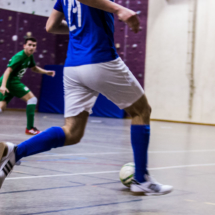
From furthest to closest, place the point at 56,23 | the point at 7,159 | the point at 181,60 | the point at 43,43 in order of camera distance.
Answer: the point at 43,43
the point at 181,60
the point at 56,23
the point at 7,159

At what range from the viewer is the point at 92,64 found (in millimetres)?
2543

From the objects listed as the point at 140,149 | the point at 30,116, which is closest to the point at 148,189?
the point at 140,149

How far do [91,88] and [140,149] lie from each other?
0.49 meters

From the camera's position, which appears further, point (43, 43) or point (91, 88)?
point (43, 43)

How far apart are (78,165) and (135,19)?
1982 mm

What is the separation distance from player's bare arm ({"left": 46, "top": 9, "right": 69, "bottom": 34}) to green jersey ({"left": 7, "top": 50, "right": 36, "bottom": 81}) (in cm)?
430

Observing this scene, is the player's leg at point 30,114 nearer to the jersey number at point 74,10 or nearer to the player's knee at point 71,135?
the player's knee at point 71,135

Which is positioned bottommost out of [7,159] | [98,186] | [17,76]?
[98,186]

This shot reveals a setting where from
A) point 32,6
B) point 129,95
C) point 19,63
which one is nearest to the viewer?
point 129,95

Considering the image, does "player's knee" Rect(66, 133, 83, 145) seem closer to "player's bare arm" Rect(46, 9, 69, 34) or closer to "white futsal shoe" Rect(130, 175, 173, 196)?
"white futsal shoe" Rect(130, 175, 173, 196)

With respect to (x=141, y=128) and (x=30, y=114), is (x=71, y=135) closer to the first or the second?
(x=141, y=128)

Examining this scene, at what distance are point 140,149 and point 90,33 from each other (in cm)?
77

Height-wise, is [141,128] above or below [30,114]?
above

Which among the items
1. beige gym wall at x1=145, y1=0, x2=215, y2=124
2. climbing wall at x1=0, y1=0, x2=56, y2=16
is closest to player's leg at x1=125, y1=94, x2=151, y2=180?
climbing wall at x1=0, y1=0, x2=56, y2=16
